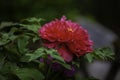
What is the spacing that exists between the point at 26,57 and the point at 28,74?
8 cm

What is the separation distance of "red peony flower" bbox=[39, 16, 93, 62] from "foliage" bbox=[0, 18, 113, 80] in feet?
0.10

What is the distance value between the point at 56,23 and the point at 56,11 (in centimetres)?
460

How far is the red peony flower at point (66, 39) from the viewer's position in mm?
1701

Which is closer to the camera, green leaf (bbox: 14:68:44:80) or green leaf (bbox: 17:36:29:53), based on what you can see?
green leaf (bbox: 14:68:44:80)

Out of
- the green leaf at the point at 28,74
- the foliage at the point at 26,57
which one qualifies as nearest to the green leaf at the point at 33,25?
the foliage at the point at 26,57

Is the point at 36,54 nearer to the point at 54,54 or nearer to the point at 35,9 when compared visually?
the point at 54,54

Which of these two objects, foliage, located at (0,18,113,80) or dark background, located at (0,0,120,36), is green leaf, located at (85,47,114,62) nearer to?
foliage, located at (0,18,113,80)

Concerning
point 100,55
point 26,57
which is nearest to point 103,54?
point 100,55

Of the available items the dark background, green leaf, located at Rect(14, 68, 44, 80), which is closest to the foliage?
green leaf, located at Rect(14, 68, 44, 80)

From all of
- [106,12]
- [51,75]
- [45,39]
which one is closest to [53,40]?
[45,39]

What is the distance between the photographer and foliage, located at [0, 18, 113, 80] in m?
1.66

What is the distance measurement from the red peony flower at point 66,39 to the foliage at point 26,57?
0.10 ft

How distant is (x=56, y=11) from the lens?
6.36 metres

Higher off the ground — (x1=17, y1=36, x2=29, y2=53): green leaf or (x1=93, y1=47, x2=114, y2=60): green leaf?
(x1=17, y1=36, x2=29, y2=53): green leaf
